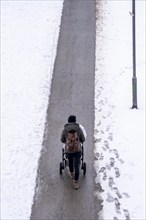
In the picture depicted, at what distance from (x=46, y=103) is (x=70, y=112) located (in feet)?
3.56

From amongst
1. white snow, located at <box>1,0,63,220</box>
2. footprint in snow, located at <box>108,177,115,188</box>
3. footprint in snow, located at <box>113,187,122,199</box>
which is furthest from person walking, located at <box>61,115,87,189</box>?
white snow, located at <box>1,0,63,220</box>

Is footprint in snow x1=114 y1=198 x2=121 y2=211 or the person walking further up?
the person walking

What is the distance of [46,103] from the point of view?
621 inches

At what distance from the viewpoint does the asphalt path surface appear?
11.4 meters

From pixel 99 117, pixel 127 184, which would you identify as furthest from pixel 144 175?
pixel 99 117

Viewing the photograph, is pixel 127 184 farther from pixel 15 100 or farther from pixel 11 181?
pixel 15 100

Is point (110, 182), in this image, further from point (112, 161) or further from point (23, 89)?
point (23, 89)

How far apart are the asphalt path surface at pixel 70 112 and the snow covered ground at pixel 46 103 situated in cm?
24

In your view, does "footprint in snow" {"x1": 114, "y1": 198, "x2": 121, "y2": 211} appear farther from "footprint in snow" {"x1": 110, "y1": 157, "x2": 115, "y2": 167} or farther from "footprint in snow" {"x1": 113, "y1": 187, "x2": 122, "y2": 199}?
"footprint in snow" {"x1": 110, "y1": 157, "x2": 115, "y2": 167}

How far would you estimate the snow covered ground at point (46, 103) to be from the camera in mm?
11875

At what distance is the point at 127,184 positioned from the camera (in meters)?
12.0

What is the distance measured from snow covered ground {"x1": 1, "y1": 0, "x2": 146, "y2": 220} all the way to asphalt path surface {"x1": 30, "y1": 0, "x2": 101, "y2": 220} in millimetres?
244

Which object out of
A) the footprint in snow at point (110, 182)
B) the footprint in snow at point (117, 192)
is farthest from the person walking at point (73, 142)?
the footprint in snow at point (117, 192)

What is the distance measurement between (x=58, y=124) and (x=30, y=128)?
0.91m
